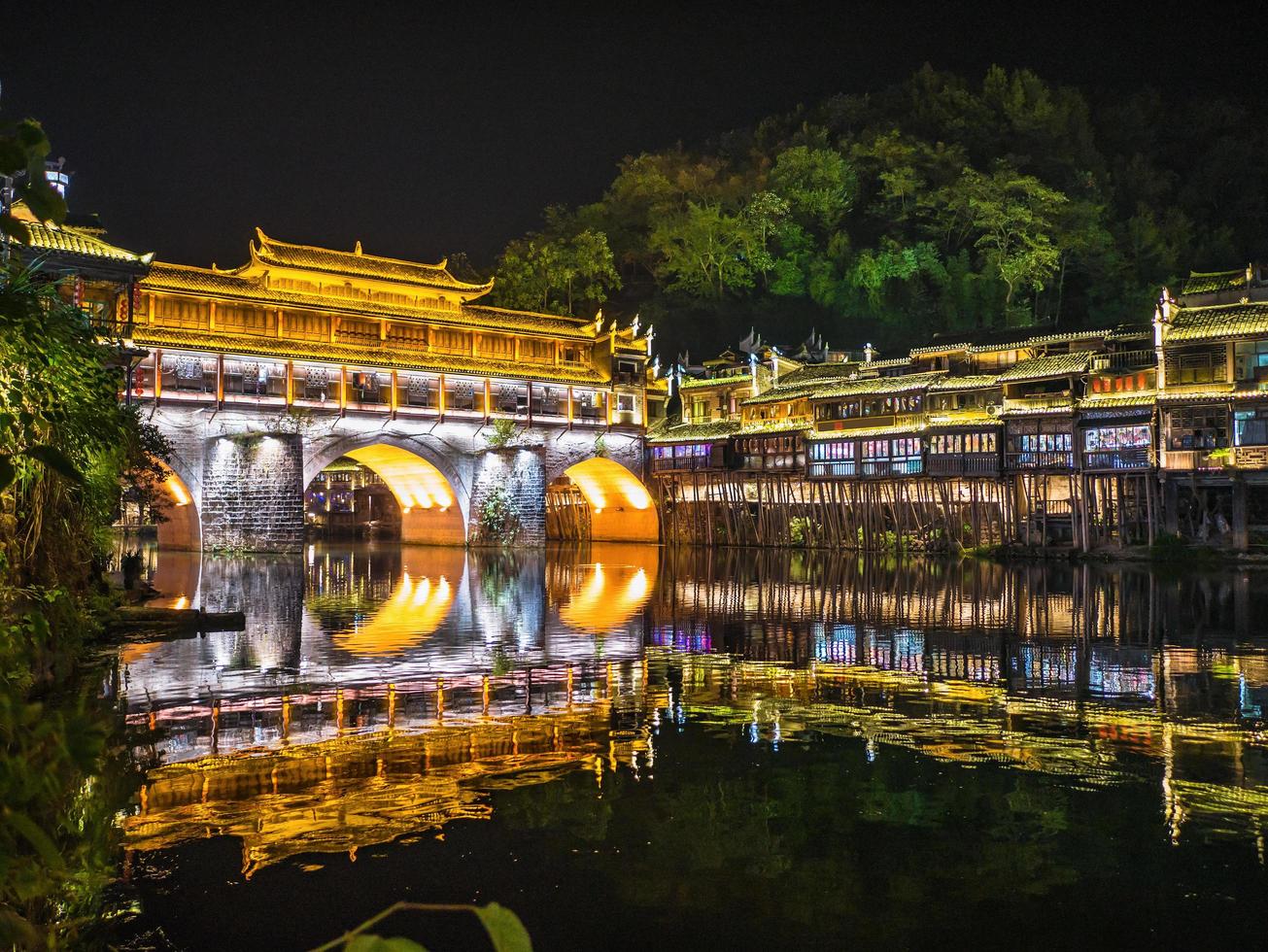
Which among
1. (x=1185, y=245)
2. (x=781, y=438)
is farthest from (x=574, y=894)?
(x=1185, y=245)

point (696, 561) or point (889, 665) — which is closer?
point (889, 665)

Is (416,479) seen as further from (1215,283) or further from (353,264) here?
(1215,283)

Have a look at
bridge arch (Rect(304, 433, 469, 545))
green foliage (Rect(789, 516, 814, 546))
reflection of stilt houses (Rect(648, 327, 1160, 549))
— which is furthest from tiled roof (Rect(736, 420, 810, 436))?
bridge arch (Rect(304, 433, 469, 545))

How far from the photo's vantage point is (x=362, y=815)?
346 inches

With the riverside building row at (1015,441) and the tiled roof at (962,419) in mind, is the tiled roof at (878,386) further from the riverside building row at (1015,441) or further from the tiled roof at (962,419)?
the tiled roof at (962,419)

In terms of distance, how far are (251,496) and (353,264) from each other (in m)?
12.4

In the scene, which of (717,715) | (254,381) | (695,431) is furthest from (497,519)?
(717,715)

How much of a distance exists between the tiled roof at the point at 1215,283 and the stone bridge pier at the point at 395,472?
1055 inches

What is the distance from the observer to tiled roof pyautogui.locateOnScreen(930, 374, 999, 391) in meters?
44.3

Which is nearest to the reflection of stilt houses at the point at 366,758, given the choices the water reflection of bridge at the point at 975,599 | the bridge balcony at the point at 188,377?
the water reflection of bridge at the point at 975,599

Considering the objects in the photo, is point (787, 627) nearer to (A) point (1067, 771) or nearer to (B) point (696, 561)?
(A) point (1067, 771)

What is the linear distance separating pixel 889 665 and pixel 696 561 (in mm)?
26273

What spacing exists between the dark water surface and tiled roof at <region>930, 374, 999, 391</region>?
80.7ft

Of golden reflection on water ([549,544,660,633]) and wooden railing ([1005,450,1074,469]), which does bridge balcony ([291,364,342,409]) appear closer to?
golden reflection on water ([549,544,660,633])
